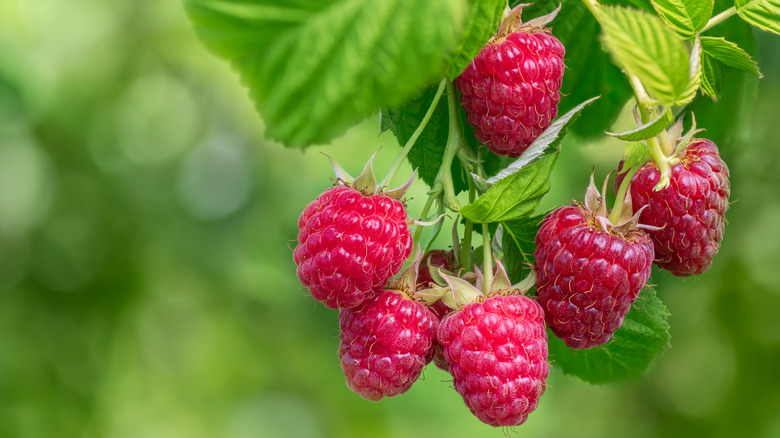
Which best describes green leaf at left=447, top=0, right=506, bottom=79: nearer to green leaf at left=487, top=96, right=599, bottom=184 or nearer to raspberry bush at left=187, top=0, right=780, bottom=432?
raspberry bush at left=187, top=0, right=780, bottom=432

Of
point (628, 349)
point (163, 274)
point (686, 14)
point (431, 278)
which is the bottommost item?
point (163, 274)

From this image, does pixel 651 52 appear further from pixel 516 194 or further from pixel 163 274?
pixel 163 274

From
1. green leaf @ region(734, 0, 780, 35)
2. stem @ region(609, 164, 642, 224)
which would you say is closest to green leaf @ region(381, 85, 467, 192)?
stem @ region(609, 164, 642, 224)

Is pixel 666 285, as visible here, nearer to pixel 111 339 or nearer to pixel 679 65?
pixel 679 65

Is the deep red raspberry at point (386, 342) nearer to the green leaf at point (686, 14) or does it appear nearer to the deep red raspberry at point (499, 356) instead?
the deep red raspberry at point (499, 356)

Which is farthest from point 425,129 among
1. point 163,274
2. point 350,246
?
point 163,274

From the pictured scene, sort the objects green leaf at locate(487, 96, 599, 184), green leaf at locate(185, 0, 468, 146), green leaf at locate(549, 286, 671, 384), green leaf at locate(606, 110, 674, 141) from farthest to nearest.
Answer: green leaf at locate(549, 286, 671, 384)
green leaf at locate(487, 96, 599, 184)
green leaf at locate(606, 110, 674, 141)
green leaf at locate(185, 0, 468, 146)

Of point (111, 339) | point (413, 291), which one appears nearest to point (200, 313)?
point (111, 339)
